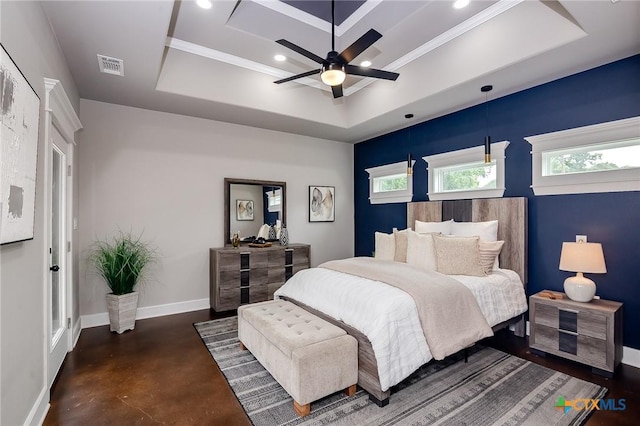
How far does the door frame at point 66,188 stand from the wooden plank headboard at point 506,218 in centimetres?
433

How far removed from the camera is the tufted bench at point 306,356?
2119mm

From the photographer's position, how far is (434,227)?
4.21 meters

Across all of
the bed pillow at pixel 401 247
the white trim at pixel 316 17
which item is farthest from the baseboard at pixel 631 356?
the white trim at pixel 316 17

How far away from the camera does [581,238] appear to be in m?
3.12

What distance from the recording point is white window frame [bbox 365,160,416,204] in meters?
5.07

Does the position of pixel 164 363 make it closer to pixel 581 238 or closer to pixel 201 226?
pixel 201 226

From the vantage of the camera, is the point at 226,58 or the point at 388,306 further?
the point at 226,58

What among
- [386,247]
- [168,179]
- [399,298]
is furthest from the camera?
[168,179]

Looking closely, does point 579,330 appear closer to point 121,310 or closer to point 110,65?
point 121,310

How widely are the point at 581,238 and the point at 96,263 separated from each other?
18.1 ft

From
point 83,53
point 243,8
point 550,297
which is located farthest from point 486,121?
point 83,53

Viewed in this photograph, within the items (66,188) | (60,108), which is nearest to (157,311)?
(66,188)

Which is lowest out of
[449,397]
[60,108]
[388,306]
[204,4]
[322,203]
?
[449,397]

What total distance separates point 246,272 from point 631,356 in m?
4.28
